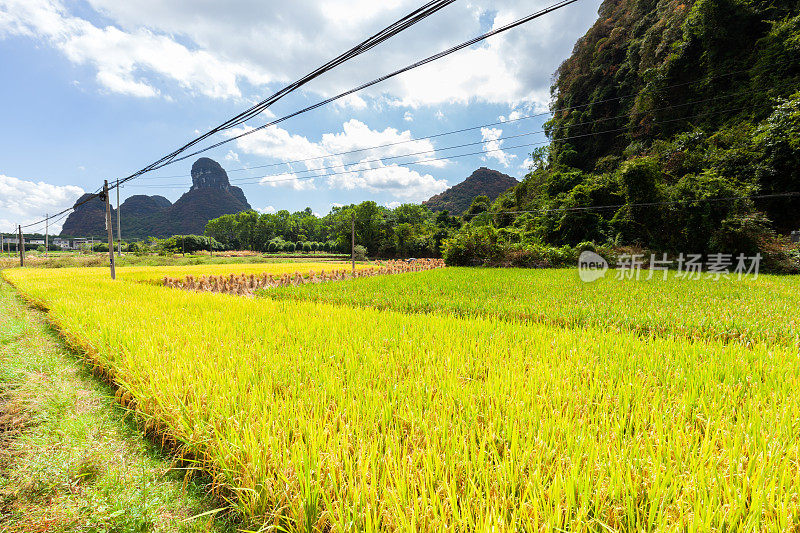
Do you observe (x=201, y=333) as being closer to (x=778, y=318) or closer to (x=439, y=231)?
(x=778, y=318)

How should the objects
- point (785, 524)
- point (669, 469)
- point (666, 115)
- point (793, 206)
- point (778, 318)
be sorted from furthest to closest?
point (666, 115)
point (793, 206)
point (778, 318)
point (669, 469)
point (785, 524)

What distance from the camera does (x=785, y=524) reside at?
3.67 feet

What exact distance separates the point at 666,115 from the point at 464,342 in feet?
103

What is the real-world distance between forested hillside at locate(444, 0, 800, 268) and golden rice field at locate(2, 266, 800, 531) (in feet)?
60.6

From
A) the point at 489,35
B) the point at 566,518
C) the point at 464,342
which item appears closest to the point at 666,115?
the point at 489,35

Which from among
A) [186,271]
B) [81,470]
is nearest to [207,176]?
[186,271]

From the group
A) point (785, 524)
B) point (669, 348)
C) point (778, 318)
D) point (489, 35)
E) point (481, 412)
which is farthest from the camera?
point (778, 318)

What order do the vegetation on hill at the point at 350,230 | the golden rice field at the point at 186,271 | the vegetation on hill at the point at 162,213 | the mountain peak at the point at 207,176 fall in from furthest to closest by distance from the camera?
the mountain peak at the point at 207,176 < the vegetation on hill at the point at 162,213 < the vegetation on hill at the point at 350,230 < the golden rice field at the point at 186,271

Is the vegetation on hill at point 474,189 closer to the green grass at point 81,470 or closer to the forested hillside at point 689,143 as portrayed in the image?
the forested hillside at point 689,143

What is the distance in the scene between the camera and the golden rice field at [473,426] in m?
1.23

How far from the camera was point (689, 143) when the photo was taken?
2027 centimetres

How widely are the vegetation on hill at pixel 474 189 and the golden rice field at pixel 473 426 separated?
77454 millimetres

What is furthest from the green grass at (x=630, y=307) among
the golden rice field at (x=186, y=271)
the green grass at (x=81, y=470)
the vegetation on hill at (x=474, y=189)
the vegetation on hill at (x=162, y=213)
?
the vegetation on hill at (x=162, y=213)

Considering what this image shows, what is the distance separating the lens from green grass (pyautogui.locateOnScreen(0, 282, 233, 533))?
1.53 m
